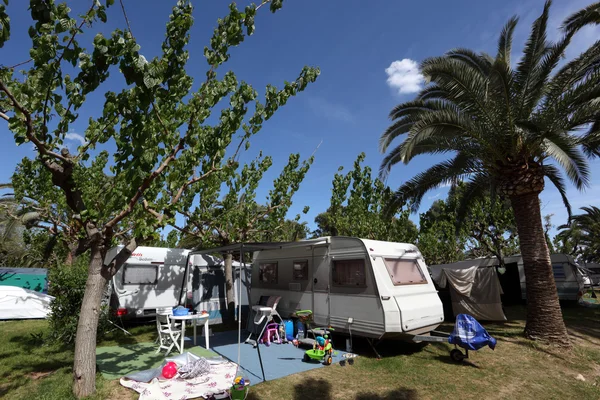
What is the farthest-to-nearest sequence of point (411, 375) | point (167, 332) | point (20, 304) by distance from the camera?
point (20, 304)
point (167, 332)
point (411, 375)

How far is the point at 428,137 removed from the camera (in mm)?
8742

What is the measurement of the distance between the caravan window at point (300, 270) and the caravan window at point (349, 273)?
3.48 feet

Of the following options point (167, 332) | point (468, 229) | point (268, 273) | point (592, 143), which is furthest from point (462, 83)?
point (468, 229)

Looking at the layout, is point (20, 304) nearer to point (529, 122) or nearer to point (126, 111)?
point (126, 111)

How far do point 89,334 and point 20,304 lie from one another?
10490 mm

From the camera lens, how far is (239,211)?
10.8 m

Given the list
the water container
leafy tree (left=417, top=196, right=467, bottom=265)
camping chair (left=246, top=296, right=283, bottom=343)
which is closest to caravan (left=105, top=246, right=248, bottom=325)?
camping chair (left=246, top=296, right=283, bottom=343)

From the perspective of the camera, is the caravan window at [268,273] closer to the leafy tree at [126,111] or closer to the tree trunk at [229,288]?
the tree trunk at [229,288]

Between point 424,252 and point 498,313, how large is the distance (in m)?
9.16

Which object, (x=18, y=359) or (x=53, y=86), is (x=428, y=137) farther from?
(x=18, y=359)

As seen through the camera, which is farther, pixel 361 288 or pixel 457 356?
pixel 361 288

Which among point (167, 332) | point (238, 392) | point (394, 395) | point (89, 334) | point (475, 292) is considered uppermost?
point (475, 292)

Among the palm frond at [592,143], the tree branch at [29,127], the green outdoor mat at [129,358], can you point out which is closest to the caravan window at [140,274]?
the green outdoor mat at [129,358]

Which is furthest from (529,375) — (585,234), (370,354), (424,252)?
(585,234)
